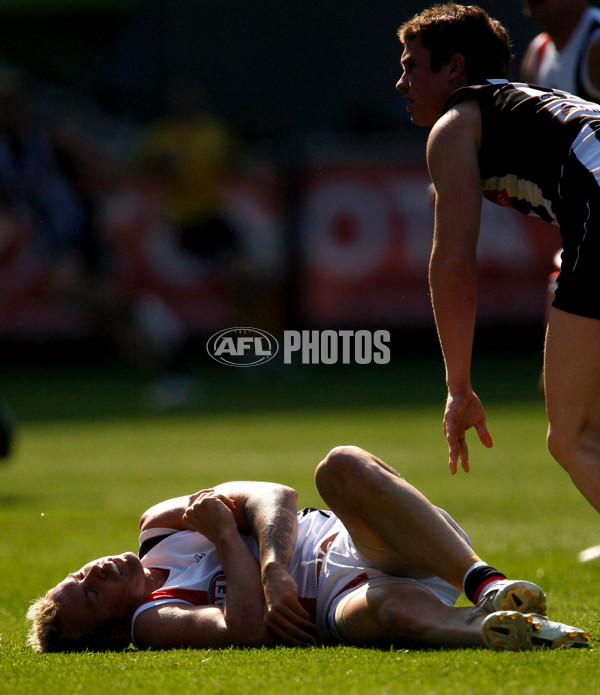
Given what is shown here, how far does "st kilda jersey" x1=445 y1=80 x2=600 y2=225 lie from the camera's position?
3.58m

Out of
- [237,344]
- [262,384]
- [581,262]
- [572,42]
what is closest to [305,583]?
[581,262]

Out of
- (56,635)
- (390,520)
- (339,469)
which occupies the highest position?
(339,469)

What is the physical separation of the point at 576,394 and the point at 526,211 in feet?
2.14

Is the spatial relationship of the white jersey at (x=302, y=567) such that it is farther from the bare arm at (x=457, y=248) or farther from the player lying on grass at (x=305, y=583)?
the bare arm at (x=457, y=248)

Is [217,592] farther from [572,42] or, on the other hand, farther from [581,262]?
[572,42]

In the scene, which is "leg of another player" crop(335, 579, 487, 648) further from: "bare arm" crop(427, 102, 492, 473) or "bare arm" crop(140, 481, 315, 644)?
"bare arm" crop(427, 102, 492, 473)

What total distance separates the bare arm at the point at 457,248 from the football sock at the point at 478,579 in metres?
0.40

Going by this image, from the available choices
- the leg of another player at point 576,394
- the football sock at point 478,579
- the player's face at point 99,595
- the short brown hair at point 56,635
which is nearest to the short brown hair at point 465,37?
the leg of another player at point 576,394

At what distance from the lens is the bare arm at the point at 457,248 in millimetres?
3693

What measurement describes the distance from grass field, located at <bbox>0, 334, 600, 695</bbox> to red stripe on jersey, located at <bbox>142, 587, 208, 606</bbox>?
0.20 metres

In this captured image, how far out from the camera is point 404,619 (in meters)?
3.42

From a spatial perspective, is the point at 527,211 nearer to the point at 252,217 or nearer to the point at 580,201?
the point at 580,201

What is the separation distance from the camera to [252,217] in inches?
588

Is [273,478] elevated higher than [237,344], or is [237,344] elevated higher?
[237,344]
